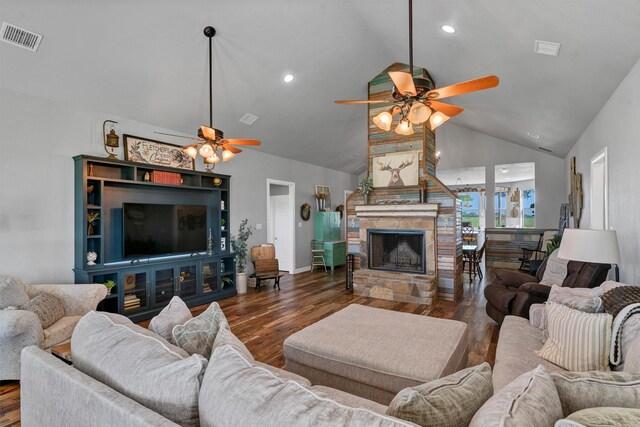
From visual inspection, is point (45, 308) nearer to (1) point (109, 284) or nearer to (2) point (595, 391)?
(1) point (109, 284)

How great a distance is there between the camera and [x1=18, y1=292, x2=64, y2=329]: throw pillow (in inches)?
112

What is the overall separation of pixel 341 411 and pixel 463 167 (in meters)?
9.08

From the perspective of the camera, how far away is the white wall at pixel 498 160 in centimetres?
793

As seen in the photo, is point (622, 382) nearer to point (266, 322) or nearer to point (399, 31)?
point (266, 322)

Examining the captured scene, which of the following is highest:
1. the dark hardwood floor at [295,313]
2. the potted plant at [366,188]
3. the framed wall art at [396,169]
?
the framed wall art at [396,169]

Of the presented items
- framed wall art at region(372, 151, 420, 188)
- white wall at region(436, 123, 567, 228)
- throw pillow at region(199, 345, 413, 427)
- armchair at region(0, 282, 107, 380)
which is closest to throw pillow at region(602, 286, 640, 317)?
throw pillow at region(199, 345, 413, 427)

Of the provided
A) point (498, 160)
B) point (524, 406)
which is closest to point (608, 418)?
point (524, 406)

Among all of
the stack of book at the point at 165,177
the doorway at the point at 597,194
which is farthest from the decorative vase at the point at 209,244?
the doorway at the point at 597,194

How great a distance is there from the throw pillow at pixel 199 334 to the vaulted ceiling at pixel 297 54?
3.14 meters

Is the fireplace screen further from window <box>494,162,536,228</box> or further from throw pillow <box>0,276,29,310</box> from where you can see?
window <box>494,162,536,228</box>

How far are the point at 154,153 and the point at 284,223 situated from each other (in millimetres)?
3573

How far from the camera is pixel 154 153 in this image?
4715 mm

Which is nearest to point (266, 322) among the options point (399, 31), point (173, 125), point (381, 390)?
point (381, 390)

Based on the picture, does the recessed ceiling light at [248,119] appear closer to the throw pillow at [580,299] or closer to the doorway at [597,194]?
the throw pillow at [580,299]
